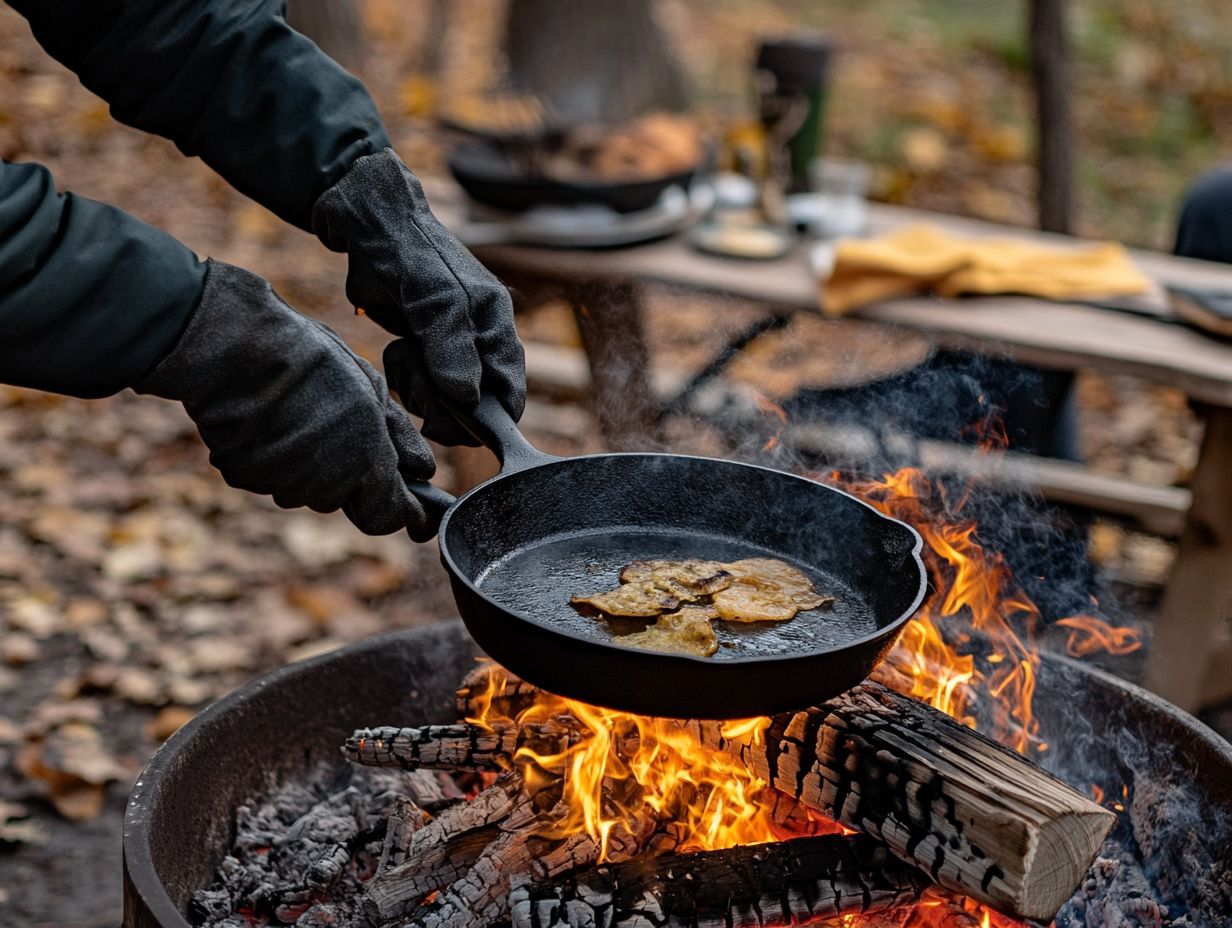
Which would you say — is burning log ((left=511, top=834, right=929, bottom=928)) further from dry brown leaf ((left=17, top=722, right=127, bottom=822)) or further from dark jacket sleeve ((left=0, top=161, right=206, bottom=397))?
dry brown leaf ((left=17, top=722, right=127, bottom=822))

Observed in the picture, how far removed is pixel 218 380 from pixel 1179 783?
66.2 inches

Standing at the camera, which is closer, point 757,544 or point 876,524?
point 876,524

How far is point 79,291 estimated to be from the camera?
59.4 inches

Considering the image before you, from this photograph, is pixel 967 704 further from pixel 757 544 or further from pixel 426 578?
pixel 426 578

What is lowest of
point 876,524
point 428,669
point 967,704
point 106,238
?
point 428,669

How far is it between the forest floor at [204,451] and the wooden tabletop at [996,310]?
0.19 metres

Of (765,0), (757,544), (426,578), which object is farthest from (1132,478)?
(765,0)

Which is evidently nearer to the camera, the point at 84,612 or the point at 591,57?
the point at 84,612

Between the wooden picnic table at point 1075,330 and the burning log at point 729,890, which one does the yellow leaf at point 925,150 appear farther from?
the burning log at point 729,890

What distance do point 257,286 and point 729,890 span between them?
3.50ft

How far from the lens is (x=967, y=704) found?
7.04 ft

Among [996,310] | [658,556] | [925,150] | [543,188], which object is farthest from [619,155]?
[925,150]

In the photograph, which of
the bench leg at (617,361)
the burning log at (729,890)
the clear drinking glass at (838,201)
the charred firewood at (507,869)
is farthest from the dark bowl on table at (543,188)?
the burning log at (729,890)

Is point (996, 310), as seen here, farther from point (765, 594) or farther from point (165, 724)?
point (165, 724)
